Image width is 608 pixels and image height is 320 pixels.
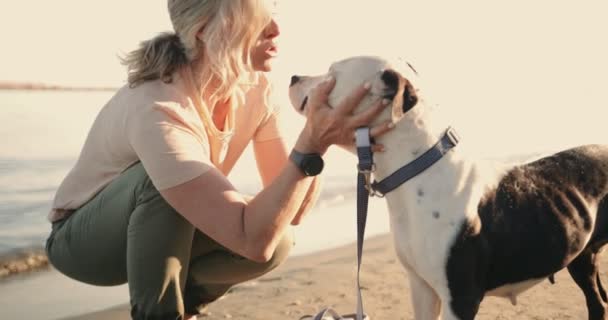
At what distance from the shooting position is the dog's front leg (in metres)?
3.02

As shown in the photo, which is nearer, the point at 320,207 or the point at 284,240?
the point at 284,240

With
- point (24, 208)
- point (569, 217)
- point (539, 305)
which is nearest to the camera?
point (569, 217)

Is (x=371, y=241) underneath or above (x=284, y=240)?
underneath

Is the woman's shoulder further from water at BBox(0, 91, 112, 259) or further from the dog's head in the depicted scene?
water at BBox(0, 91, 112, 259)

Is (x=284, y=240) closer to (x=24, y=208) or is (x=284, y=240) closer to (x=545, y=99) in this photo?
(x=24, y=208)

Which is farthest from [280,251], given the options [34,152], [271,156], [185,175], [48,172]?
[34,152]

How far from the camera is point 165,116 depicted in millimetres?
2877

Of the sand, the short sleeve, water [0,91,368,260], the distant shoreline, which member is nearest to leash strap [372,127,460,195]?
the short sleeve

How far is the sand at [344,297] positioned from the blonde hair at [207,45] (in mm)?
1491

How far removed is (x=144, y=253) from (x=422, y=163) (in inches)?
44.6

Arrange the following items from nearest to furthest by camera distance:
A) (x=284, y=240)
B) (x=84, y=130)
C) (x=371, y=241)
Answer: (x=284, y=240), (x=371, y=241), (x=84, y=130)

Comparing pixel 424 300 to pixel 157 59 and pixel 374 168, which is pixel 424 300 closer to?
pixel 374 168

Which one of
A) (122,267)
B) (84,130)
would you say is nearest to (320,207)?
(122,267)

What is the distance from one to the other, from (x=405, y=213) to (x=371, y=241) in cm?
293
